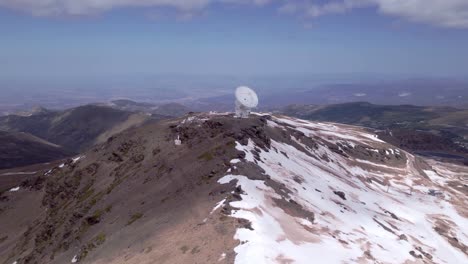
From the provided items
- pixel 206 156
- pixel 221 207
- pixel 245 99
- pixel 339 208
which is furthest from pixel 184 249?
pixel 245 99

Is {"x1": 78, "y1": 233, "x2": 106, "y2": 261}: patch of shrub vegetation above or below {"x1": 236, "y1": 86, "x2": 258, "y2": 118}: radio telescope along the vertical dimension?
below

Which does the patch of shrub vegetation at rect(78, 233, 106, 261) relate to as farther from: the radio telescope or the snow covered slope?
the radio telescope

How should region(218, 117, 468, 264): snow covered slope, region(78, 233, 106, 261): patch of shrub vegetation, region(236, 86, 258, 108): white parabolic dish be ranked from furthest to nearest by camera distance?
region(236, 86, 258, 108): white parabolic dish, region(78, 233, 106, 261): patch of shrub vegetation, region(218, 117, 468, 264): snow covered slope

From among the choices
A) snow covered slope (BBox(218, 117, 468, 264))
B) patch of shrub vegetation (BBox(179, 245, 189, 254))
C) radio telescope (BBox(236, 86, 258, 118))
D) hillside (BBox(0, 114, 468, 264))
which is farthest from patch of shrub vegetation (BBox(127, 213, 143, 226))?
radio telescope (BBox(236, 86, 258, 118))

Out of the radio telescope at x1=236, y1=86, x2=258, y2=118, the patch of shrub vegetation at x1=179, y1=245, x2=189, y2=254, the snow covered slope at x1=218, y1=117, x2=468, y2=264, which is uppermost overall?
the radio telescope at x1=236, y1=86, x2=258, y2=118

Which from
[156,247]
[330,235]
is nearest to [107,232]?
[156,247]

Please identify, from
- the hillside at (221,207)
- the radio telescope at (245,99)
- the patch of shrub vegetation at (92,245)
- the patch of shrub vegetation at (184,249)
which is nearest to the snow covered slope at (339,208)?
the hillside at (221,207)
